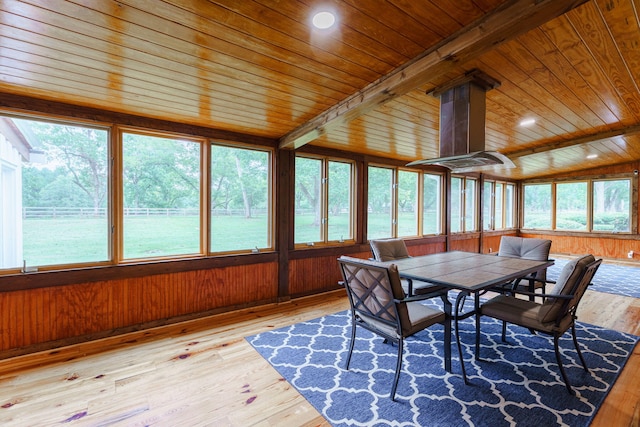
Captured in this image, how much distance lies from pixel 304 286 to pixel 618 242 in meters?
8.18

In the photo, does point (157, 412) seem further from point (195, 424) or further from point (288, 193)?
point (288, 193)

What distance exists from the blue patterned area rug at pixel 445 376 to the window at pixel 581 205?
609 cm

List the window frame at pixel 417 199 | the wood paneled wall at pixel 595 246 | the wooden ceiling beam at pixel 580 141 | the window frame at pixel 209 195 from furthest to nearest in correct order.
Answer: the wood paneled wall at pixel 595 246
the window frame at pixel 417 199
the wooden ceiling beam at pixel 580 141
the window frame at pixel 209 195

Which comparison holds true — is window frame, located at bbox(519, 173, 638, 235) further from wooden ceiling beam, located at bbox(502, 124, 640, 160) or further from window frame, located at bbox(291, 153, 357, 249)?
window frame, located at bbox(291, 153, 357, 249)

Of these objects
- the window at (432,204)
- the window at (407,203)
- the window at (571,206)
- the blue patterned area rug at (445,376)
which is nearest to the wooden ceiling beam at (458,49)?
the blue patterned area rug at (445,376)

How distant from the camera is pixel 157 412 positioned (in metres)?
2.01

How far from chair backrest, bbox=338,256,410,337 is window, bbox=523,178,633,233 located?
339 inches

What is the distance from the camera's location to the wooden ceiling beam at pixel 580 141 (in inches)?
164

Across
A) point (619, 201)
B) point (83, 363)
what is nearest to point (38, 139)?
point (83, 363)

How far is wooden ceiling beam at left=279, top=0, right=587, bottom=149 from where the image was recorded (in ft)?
5.08

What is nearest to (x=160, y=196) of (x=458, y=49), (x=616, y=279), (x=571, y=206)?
(x=458, y=49)

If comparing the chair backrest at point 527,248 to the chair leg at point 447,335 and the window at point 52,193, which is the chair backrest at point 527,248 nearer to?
the chair leg at point 447,335

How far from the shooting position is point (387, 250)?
387cm

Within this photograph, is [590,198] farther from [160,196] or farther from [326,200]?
[160,196]
